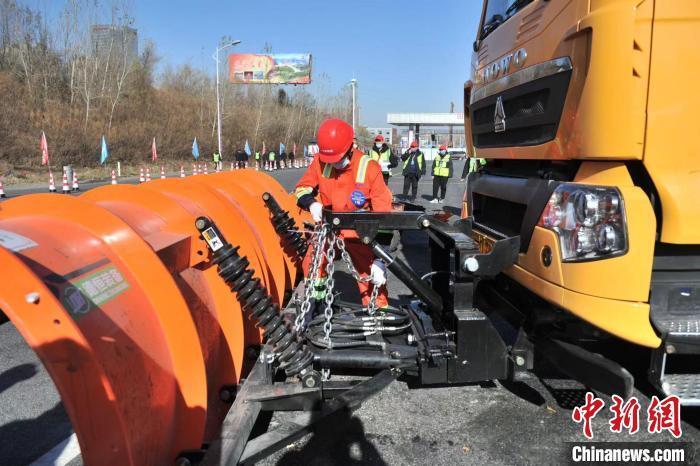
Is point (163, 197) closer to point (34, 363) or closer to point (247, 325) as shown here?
point (247, 325)

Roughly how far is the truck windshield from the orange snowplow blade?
2456mm

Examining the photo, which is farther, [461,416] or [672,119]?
[461,416]

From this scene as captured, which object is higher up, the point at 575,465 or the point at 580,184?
the point at 580,184

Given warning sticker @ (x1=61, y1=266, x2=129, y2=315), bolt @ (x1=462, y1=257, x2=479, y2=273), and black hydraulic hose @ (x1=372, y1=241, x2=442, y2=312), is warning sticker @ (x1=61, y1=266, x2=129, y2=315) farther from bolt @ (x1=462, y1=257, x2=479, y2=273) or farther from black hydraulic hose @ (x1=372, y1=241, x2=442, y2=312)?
bolt @ (x1=462, y1=257, x2=479, y2=273)

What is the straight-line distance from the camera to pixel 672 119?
2242mm

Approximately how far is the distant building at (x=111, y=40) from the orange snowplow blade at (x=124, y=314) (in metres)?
40.1

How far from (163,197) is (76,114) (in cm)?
3731

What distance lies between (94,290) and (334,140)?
93.9 inches

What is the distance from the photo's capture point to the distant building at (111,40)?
119 ft

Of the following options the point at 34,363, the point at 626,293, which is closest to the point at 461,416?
the point at 626,293

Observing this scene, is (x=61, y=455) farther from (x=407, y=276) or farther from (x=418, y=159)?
(x=418, y=159)

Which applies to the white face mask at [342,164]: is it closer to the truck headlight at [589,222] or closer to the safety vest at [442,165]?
the truck headlight at [589,222]

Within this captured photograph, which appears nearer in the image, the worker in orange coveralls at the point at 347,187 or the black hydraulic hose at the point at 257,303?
the black hydraulic hose at the point at 257,303

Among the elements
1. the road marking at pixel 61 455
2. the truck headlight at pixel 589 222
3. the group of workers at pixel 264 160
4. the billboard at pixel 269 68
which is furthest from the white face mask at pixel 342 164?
the billboard at pixel 269 68
